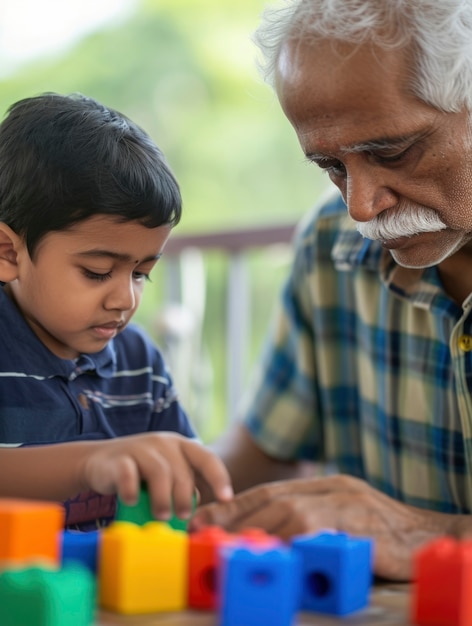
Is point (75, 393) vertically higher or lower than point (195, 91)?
lower

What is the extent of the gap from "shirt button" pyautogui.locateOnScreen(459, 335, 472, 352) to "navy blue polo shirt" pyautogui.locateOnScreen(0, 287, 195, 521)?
461mm

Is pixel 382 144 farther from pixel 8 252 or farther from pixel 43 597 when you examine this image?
pixel 43 597

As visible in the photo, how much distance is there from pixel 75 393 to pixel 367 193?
0.51 meters

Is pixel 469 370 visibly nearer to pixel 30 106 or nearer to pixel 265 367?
pixel 265 367

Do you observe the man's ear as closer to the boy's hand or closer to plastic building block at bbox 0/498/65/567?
the boy's hand

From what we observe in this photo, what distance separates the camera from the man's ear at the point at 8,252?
1316 millimetres

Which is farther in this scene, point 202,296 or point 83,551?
point 202,296

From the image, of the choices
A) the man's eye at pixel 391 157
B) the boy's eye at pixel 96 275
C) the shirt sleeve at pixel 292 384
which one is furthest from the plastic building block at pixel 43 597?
the shirt sleeve at pixel 292 384

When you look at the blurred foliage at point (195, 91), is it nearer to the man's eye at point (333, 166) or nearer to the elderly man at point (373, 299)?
the elderly man at point (373, 299)

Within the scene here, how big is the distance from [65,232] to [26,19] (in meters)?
9.23

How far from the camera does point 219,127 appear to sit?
10.2 m

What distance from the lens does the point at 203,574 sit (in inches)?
32.3

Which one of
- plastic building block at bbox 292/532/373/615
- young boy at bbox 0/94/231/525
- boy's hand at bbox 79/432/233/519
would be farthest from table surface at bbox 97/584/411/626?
young boy at bbox 0/94/231/525

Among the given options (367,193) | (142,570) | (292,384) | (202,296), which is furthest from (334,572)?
(202,296)
